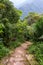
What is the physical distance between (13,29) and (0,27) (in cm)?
346

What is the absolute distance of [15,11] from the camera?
72.1 feet

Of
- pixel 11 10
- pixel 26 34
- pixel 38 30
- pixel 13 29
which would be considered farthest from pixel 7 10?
pixel 26 34

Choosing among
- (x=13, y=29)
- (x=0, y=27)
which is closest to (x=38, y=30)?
(x=13, y=29)

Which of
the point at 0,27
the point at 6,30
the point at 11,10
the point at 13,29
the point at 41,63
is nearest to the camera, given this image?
the point at 41,63

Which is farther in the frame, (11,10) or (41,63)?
(11,10)

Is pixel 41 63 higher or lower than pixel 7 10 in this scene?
lower

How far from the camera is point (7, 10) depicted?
2105 cm

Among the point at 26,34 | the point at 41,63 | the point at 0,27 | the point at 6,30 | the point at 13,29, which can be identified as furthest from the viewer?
the point at 26,34

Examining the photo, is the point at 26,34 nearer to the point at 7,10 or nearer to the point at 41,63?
the point at 7,10

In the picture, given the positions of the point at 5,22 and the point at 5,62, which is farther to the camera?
the point at 5,22

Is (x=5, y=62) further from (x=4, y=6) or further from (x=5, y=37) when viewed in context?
(x=4, y=6)

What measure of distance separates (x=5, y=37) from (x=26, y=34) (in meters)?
10.9

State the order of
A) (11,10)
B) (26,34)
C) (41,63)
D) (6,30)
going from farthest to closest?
(26,34) < (11,10) < (6,30) < (41,63)

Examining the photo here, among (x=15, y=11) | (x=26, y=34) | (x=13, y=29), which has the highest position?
(x=15, y=11)
